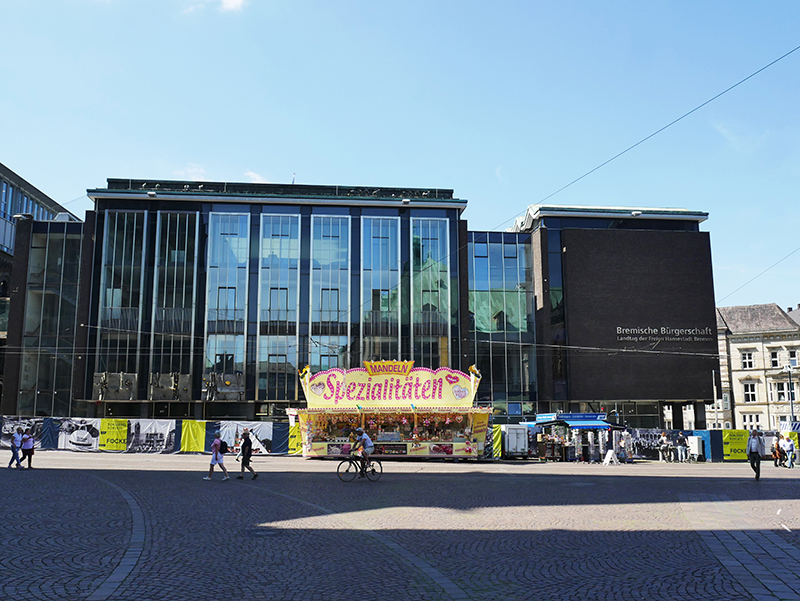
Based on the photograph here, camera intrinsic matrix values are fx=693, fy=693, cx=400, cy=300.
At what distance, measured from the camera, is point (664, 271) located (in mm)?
53312

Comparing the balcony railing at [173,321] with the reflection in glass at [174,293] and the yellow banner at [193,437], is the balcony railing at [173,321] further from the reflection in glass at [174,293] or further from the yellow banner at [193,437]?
the yellow banner at [193,437]

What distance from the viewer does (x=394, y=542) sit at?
10641mm

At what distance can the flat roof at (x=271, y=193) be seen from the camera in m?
49.8

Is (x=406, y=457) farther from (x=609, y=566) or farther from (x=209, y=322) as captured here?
(x=609, y=566)

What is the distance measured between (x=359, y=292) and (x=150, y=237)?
50.9 feet

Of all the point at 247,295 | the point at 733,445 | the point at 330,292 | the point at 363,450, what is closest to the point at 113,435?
the point at 247,295

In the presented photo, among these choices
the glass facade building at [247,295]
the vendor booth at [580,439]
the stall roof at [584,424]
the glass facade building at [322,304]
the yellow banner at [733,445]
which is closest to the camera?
the vendor booth at [580,439]

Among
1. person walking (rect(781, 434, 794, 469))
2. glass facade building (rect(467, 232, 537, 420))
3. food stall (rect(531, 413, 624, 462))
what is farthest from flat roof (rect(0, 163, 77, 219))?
person walking (rect(781, 434, 794, 469))

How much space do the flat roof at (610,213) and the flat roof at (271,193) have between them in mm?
6566

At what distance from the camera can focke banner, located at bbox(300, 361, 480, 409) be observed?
117 feet

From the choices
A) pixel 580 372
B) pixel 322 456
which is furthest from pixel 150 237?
pixel 580 372

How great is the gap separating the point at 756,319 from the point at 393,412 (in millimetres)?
61240

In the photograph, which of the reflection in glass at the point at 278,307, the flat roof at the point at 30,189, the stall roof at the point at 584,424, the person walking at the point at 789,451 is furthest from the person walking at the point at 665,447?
the flat roof at the point at 30,189

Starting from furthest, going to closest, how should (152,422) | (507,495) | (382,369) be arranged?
(152,422)
(382,369)
(507,495)
